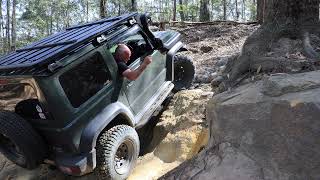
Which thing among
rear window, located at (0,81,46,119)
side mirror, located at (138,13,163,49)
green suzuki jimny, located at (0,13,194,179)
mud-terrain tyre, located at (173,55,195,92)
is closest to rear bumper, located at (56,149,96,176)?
green suzuki jimny, located at (0,13,194,179)

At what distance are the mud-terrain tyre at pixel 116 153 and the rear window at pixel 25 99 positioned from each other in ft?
2.64

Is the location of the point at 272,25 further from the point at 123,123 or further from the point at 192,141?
the point at 123,123

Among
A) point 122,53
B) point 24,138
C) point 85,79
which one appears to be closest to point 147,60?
point 122,53

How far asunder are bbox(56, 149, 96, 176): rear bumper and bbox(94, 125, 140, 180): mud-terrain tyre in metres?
0.14

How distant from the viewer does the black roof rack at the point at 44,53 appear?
4.39m

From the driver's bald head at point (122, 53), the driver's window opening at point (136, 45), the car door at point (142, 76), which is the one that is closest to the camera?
the driver's bald head at point (122, 53)

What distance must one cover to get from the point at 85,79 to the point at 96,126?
23.5 inches

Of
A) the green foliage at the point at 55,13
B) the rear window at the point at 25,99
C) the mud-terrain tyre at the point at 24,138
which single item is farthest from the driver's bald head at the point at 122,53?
the green foliage at the point at 55,13

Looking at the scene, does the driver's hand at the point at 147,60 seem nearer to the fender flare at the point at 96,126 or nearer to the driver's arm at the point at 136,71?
the driver's arm at the point at 136,71

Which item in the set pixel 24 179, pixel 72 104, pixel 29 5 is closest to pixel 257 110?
pixel 72 104

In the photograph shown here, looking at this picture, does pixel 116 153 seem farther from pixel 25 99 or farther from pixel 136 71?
pixel 25 99

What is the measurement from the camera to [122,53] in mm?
5445

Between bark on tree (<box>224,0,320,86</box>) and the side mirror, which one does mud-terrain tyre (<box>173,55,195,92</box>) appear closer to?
the side mirror

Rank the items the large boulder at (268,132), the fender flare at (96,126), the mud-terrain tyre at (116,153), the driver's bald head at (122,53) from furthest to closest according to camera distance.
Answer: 1. the driver's bald head at (122,53)
2. the mud-terrain tyre at (116,153)
3. the fender flare at (96,126)
4. the large boulder at (268,132)
